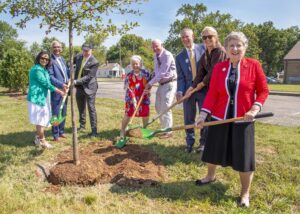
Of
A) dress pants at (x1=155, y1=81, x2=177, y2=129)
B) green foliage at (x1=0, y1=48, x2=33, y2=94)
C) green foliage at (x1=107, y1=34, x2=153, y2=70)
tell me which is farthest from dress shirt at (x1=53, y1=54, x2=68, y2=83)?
green foliage at (x1=107, y1=34, x2=153, y2=70)

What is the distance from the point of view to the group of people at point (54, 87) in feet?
17.8

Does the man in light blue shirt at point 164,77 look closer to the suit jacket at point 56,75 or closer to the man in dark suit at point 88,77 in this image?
the man in dark suit at point 88,77

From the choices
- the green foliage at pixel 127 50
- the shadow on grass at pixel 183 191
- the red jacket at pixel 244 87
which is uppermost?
the green foliage at pixel 127 50

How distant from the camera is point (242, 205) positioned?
3.50 metres

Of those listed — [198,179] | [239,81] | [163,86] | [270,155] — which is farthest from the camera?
[163,86]

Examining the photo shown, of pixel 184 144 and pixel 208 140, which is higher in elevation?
pixel 208 140

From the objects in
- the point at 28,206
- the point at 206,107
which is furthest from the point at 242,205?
the point at 28,206

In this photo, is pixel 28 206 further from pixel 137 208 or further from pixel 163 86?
pixel 163 86

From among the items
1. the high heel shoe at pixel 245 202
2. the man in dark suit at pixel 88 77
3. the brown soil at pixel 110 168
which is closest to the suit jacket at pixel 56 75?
the man in dark suit at pixel 88 77

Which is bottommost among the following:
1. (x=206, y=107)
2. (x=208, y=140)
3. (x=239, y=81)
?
(x=208, y=140)

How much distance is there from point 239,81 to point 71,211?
2.33 meters

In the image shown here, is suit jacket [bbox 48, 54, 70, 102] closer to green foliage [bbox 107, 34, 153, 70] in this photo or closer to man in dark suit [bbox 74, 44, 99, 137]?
man in dark suit [bbox 74, 44, 99, 137]

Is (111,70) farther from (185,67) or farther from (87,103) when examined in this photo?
(185,67)

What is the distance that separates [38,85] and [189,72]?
2668 millimetres
